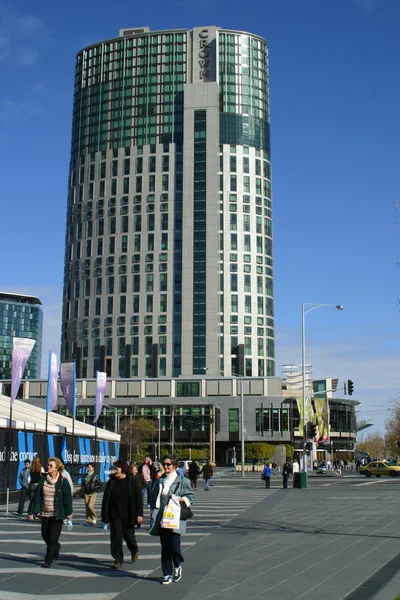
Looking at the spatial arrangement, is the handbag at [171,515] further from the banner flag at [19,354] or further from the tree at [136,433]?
the tree at [136,433]

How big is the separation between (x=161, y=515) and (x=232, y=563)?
251 cm

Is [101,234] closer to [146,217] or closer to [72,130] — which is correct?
[146,217]

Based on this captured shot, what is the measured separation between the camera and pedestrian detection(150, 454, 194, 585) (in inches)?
402

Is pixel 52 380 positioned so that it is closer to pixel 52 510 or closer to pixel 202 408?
pixel 52 510

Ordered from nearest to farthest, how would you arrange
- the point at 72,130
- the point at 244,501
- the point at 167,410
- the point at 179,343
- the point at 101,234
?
the point at 244,501
the point at 167,410
the point at 179,343
the point at 101,234
the point at 72,130

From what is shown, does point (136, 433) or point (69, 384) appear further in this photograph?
point (136, 433)

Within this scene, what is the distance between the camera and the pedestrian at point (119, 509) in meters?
11.3

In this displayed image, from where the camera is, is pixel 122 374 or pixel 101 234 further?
pixel 101 234

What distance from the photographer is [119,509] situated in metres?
11.3

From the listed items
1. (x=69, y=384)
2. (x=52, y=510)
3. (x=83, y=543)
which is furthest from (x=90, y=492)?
(x=69, y=384)

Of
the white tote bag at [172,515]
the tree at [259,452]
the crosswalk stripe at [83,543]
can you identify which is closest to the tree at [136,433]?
the tree at [259,452]

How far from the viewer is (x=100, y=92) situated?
138750 millimetres

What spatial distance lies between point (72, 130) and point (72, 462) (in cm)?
11818

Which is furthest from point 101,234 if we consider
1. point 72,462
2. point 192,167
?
point 72,462
